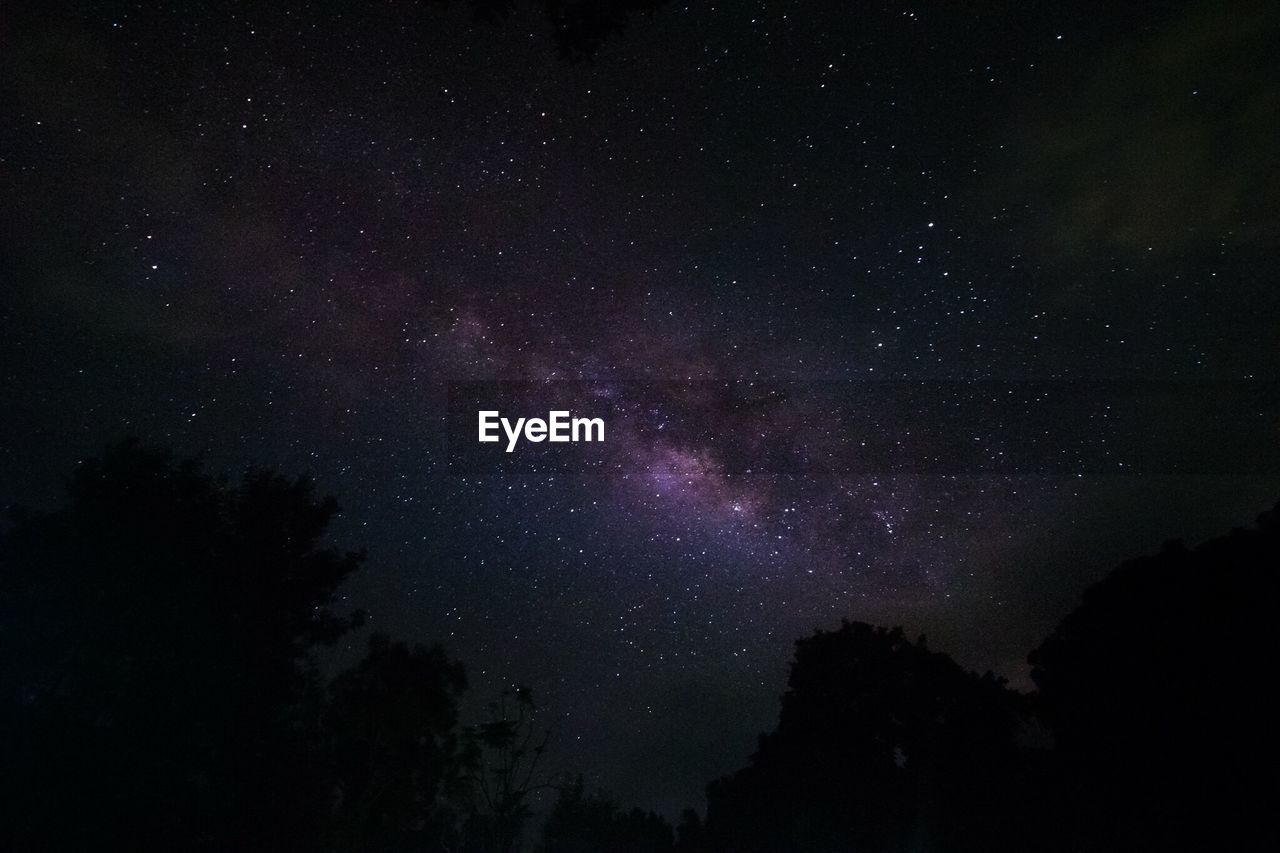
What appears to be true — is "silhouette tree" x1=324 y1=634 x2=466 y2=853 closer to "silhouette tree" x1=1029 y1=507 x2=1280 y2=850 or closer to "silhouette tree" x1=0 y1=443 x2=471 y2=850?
"silhouette tree" x1=0 y1=443 x2=471 y2=850

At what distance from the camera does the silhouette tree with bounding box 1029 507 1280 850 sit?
705 inches

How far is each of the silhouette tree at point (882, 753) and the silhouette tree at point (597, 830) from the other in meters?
50.2

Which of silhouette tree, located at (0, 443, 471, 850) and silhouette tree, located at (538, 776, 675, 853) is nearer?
silhouette tree, located at (0, 443, 471, 850)

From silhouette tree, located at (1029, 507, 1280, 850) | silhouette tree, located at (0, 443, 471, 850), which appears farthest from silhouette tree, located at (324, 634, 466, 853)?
silhouette tree, located at (1029, 507, 1280, 850)

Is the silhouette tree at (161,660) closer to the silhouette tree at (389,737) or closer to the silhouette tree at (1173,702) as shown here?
the silhouette tree at (389,737)

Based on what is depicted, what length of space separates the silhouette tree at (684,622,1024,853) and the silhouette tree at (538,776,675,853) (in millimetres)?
50217

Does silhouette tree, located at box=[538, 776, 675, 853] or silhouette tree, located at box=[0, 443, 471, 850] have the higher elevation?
silhouette tree, located at box=[0, 443, 471, 850]

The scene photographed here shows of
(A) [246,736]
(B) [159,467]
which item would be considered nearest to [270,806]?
(A) [246,736]

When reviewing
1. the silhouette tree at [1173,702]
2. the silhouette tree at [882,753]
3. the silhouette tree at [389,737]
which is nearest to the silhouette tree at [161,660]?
the silhouette tree at [389,737]

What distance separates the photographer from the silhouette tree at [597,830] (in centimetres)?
9006

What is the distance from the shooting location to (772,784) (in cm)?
4053

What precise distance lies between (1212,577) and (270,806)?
74.8 feet

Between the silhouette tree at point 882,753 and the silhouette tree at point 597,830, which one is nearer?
the silhouette tree at point 882,753

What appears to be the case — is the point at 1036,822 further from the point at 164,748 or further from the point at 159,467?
the point at 159,467
